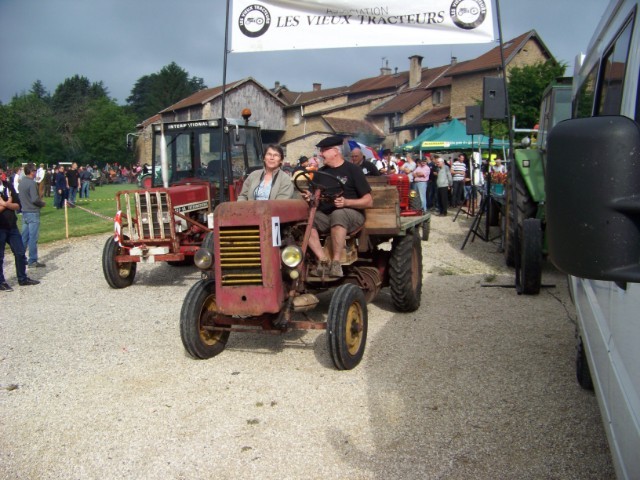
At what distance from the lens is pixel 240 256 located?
Answer: 474 cm

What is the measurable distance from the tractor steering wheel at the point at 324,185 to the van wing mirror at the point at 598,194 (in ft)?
12.7

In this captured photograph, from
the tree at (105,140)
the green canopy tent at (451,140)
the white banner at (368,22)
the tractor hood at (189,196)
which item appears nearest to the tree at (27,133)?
the tree at (105,140)

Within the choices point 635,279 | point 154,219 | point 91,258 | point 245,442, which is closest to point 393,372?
point 245,442

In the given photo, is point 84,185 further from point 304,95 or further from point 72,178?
point 304,95

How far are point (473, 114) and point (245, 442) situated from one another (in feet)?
25.5

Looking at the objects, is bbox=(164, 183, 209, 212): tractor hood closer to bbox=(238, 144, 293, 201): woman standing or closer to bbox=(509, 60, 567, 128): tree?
bbox=(238, 144, 293, 201): woman standing

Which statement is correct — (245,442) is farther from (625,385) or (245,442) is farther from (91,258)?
(91,258)

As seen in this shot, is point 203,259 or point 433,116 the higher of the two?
point 433,116

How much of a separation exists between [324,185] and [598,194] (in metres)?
4.25

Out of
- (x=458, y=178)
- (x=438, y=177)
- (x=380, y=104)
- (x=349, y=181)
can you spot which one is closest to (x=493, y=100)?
(x=349, y=181)

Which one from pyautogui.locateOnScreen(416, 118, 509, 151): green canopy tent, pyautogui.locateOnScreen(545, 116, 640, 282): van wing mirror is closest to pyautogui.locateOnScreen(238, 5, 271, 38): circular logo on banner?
pyautogui.locateOnScreen(545, 116, 640, 282): van wing mirror

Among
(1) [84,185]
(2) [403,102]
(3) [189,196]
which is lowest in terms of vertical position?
(1) [84,185]

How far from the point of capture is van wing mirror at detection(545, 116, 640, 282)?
129cm

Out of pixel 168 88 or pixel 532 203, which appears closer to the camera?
pixel 532 203
